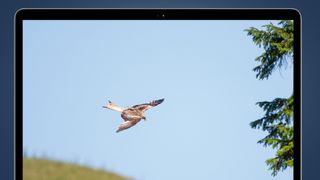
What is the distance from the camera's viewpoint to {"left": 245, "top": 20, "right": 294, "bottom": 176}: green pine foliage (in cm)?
181

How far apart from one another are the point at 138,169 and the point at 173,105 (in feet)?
0.87

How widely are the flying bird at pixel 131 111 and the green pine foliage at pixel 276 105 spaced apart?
0.38m

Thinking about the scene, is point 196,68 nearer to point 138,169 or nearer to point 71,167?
point 138,169

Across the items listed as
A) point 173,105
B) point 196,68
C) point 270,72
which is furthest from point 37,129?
point 270,72

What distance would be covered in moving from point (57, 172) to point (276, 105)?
85 centimetres

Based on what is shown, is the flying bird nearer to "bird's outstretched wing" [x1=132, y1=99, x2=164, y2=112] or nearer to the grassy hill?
"bird's outstretched wing" [x1=132, y1=99, x2=164, y2=112]

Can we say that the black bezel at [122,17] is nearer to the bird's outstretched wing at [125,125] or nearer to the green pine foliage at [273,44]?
the green pine foliage at [273,44]

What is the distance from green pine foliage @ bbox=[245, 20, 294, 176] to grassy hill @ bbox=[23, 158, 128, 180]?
56 centimetres

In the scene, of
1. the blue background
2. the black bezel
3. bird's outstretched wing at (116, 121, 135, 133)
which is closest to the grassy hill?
the black bezel

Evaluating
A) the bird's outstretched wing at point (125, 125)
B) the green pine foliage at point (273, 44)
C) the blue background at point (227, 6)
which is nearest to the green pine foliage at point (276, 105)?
the green pine foliage at point (273, 44)

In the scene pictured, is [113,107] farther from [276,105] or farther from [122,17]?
[276,105]

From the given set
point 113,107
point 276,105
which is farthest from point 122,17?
point 276,105

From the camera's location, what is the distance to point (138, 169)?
1818 mm

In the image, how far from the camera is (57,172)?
1.88m
